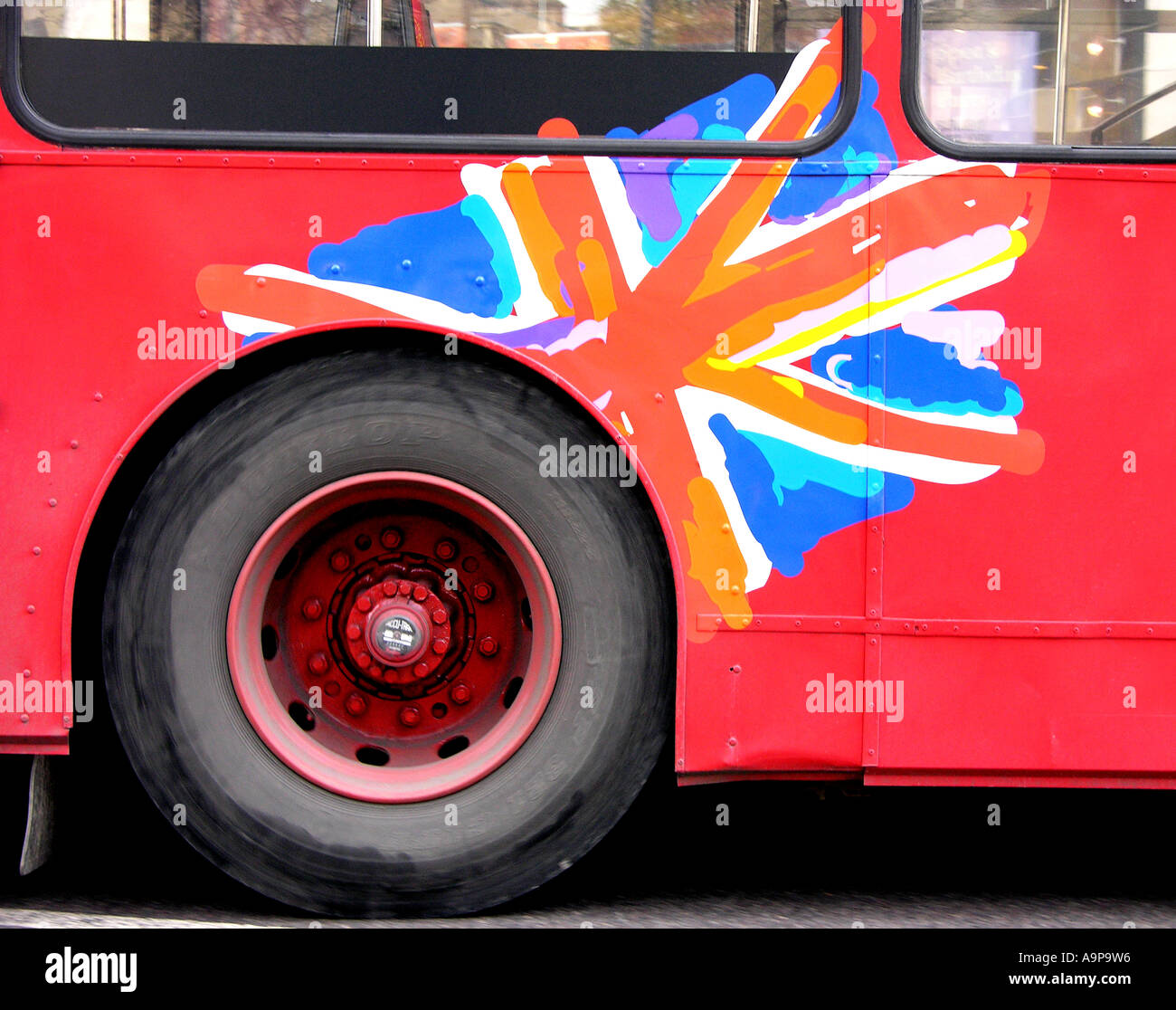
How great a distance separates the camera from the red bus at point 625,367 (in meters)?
2.49

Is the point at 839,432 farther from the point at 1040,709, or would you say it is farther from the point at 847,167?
the point at 1040,709

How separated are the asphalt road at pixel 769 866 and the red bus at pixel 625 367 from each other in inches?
9.8

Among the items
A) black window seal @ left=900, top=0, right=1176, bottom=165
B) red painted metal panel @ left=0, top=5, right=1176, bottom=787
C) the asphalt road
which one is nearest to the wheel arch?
red painted metal panel @ left=0, top=5, right=1176, bottom=787

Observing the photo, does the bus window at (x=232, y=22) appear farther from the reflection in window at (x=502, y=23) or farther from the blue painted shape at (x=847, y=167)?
the blue painted shape at (x=847, y=167)

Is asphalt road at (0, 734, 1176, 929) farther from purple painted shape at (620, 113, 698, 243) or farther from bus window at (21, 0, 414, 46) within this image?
bus window at (21, 0, 414, 46)

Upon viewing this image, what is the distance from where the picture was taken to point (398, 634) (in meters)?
2.56

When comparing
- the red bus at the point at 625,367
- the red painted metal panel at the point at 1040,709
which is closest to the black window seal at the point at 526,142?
the red bus at the point at 625,367

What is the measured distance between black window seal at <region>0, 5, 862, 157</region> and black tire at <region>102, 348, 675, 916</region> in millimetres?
461

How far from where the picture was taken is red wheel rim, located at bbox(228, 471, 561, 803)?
2578mm

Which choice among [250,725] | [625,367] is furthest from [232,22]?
[250,725]

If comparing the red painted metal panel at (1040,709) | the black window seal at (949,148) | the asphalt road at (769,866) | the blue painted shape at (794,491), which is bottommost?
the asphalt road at (769,866)

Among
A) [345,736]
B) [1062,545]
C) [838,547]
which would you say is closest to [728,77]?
[838,547]

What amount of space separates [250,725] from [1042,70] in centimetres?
225

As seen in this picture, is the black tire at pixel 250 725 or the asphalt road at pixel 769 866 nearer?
the black tire at pixel 250 725
